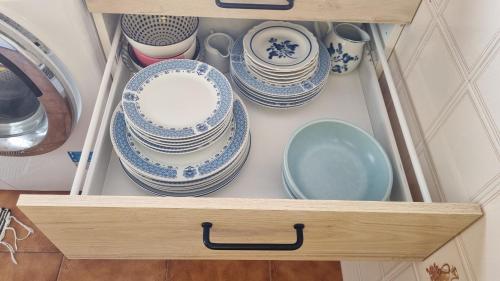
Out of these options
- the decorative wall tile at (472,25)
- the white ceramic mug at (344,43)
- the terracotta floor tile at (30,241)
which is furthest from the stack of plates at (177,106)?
the terracotta floor tile at (30,241)

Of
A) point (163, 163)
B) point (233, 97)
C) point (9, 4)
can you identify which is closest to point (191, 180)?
point (163, 163)

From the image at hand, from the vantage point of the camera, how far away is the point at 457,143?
625mm

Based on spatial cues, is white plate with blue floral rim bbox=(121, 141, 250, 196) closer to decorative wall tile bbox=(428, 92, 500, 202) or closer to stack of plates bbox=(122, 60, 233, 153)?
stack of plates bbox=(122, 60, 233, 153)

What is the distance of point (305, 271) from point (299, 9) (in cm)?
81

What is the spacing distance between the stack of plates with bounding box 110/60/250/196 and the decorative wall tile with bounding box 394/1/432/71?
0.34m

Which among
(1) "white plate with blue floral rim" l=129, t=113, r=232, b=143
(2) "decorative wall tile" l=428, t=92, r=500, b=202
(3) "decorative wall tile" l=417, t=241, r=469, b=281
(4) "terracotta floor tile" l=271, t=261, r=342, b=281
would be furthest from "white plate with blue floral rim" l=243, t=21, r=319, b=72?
(4) "terracotta floor tile" l=271, t=261, r=342, b=281

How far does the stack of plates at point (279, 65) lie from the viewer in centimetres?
83

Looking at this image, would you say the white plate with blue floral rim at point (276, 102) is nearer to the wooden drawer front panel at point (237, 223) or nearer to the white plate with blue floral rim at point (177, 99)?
the white plate with blue floral rim at point (177, 99)

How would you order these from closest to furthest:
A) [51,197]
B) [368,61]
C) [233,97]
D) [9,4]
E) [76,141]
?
[51,197] → [9,4] → [233,97] → [368,61] → [76,141]

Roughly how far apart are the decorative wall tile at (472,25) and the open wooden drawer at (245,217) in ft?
0.53

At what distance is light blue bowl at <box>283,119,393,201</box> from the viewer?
762 millimetres

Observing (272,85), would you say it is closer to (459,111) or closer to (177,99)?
(177,99)

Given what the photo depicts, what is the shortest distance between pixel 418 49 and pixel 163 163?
0.51 metres

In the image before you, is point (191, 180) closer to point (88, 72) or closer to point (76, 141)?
point (88, 72)
